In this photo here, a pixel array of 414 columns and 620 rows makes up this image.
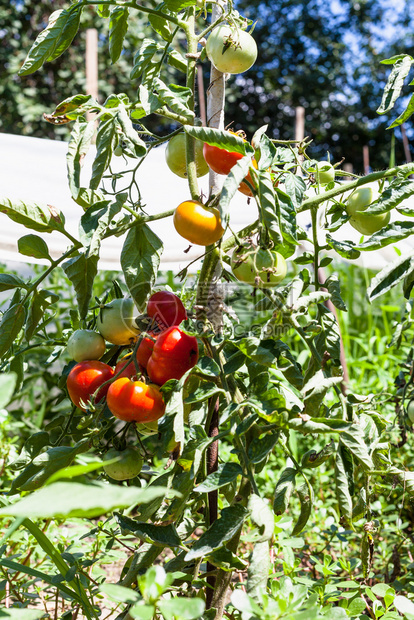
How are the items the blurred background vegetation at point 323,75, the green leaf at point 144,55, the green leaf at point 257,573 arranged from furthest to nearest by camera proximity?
the blurred background vegetation at point 323,75
the green leaf at point 144,55
the green leaf at point 257,573

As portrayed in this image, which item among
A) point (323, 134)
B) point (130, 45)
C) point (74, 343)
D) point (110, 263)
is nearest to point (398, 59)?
point (74, 343)

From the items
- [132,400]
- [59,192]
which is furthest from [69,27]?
[59,192]

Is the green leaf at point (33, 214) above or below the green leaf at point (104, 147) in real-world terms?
below

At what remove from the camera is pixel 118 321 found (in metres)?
0.62

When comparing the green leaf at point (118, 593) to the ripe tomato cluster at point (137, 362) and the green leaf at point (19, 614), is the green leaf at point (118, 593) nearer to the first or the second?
the green leaf at point (19, 614)

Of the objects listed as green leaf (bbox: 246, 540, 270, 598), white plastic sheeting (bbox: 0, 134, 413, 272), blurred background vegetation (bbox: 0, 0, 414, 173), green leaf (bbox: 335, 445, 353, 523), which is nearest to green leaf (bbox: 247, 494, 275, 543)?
green leaf (bbox: 246, 540, 270, 598)

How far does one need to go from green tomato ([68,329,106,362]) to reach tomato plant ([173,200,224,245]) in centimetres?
19

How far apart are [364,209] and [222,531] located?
0.37m

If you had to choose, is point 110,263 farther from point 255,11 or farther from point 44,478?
point 255,11

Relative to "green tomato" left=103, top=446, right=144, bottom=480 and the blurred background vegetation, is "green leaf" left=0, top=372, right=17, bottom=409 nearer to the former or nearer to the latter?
"green tomato" left=103, top=446, right=144, bottom=480

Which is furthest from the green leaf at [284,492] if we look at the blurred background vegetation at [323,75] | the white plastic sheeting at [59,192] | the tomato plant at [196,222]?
the blurred background vegetation at [323,75]

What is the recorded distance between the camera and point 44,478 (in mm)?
544

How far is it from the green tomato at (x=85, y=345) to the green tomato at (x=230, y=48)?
335mm

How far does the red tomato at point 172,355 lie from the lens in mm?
551
